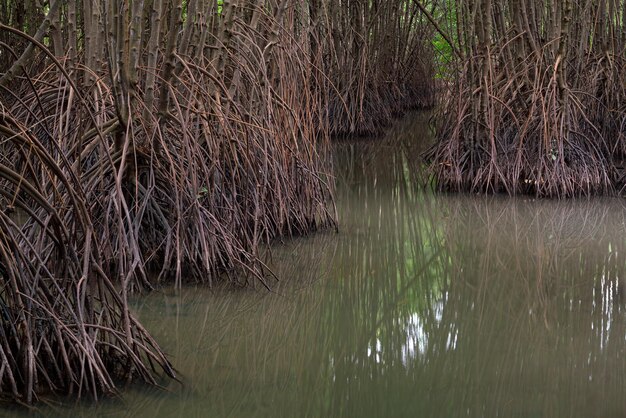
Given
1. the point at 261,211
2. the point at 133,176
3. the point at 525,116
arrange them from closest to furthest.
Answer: the point at 133,176, the point at 261,211, the point at 525,116

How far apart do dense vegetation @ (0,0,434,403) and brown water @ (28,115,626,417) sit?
0.74ft

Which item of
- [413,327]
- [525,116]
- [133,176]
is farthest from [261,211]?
A: [525,116]

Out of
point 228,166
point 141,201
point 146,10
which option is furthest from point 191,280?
point 146,10

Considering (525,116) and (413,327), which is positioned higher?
(525,116)

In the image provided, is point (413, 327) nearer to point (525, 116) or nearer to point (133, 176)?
point (133, 176)

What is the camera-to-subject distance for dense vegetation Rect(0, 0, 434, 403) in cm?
360

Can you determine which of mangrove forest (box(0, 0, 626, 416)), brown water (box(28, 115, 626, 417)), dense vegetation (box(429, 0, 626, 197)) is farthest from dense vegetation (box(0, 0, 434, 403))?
dense vegetation (box(429, 0, 626, 197))

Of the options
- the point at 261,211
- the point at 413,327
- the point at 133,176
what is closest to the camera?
the point at 413,327

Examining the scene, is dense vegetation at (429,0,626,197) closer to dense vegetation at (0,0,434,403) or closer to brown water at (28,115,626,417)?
brown water at (28,115,626,417)

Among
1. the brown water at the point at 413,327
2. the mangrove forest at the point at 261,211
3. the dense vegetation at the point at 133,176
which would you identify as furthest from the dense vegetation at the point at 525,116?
the dense vegetation at the point at 133,176

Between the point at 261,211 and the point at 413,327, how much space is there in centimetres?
161

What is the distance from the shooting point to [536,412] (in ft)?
12.5

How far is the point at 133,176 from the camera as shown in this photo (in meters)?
5.52

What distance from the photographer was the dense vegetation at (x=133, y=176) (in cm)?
360
